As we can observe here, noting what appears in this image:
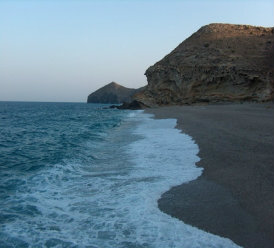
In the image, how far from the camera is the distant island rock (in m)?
175

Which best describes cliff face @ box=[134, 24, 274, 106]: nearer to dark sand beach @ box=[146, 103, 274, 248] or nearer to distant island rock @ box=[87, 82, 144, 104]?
Answer: dark sand beach @ box=[146, 103, 274, 248]

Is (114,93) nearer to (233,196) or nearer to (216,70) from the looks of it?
(216,70)

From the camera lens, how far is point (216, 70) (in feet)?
162

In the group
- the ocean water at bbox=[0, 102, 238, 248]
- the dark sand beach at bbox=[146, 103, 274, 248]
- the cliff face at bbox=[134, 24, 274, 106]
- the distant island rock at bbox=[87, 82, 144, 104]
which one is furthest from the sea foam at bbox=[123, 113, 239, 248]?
the distant island rock at bbox=[87, 82, 144, 104]

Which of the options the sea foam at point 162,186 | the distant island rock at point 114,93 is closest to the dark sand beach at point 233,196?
the sea foam at point 162,186

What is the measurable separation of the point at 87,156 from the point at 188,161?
14.7ft

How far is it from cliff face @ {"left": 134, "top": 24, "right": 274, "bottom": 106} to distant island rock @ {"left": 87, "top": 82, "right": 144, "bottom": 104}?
10600cm

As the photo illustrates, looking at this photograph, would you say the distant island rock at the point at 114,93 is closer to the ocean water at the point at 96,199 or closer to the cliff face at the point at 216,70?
the cliff face at the point at 216,70

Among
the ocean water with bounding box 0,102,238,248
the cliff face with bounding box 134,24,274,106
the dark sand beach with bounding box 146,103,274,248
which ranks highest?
the cliff face with bounding box 134,24,274,106

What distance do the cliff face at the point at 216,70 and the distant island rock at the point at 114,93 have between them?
106000 millimetres

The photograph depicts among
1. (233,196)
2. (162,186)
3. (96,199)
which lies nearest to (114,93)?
(162,186)

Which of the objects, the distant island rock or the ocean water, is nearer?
the ocean water

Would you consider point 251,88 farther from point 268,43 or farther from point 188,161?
point 188,161

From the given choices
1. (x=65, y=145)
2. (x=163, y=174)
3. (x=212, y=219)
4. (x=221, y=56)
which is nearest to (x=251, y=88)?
(x=221, y=56)
